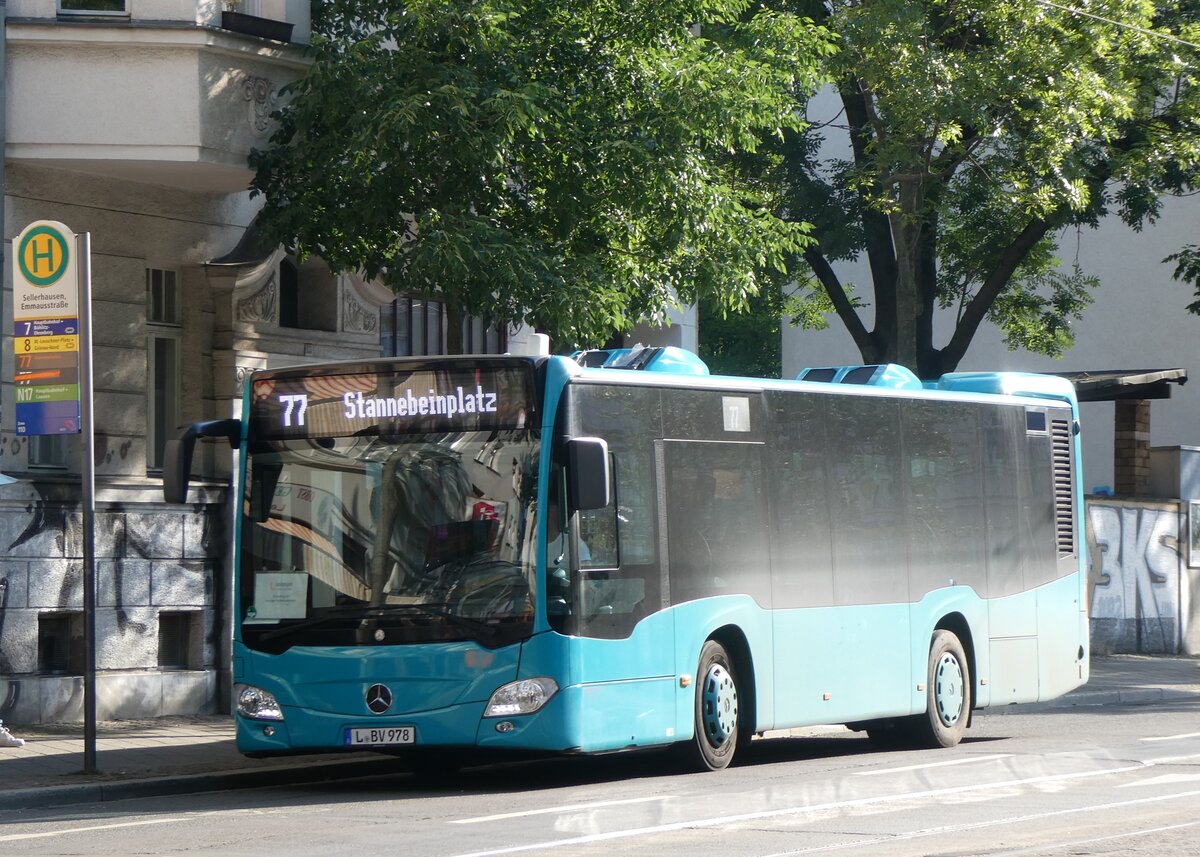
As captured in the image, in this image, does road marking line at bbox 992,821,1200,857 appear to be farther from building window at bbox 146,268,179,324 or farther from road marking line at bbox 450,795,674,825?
building window at bbox 146,268,179,324

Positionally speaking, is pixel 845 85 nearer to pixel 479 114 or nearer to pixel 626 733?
pixel 479 114

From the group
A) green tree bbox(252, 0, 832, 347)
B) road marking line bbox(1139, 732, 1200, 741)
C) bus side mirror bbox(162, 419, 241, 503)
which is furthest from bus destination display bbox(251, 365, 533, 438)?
road marking line bbox(1139, 732, 1200, 741)

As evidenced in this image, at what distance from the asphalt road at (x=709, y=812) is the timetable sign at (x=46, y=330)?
109 inches

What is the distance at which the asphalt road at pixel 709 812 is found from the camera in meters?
9.17

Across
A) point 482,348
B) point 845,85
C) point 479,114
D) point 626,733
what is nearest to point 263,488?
point 626,733

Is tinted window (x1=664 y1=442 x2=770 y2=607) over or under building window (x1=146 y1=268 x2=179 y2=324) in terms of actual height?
under

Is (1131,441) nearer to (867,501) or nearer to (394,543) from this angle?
(867,501)

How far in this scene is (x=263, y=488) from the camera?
41.1 feet

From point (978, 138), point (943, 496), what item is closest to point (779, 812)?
point (943, 496)

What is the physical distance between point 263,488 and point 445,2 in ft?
15.0

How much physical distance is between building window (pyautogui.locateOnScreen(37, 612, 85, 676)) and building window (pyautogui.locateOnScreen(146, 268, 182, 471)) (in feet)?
5.74

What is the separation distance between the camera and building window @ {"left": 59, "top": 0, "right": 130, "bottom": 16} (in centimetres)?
1644

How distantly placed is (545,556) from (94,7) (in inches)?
296

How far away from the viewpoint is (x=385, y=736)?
11.9 meters
